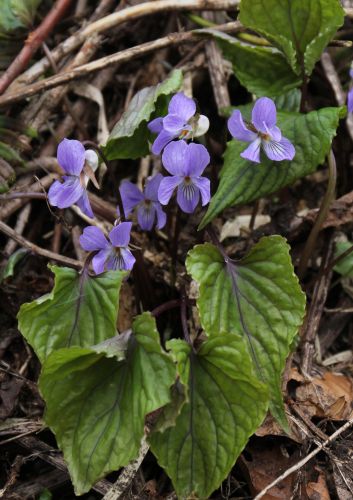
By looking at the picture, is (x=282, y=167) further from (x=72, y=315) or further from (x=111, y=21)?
(x=111, y=21)

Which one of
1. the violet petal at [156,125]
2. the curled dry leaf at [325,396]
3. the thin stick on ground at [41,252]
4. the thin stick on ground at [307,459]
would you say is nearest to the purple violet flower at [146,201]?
the violet petal at [156,125]

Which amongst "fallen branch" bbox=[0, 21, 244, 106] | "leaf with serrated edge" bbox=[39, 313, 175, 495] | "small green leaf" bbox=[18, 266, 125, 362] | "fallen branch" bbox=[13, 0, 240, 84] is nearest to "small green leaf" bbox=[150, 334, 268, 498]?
"leaf with serrated edge" bbox=[39, 313, 175, 495]

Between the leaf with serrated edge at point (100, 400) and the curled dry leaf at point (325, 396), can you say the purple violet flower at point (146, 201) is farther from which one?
the curled dry leaf at point (325, 396)

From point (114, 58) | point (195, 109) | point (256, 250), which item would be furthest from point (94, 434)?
point (114, 58)

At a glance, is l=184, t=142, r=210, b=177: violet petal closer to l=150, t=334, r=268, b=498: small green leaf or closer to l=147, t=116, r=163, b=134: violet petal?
l=147, t=116, r=163, b=134: violet petal

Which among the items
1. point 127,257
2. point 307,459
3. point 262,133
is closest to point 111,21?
point 262,133

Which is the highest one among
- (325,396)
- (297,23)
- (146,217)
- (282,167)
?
(297,23)
